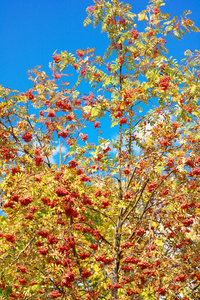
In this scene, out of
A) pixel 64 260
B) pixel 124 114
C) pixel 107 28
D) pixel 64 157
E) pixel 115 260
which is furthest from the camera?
pixel 107 28

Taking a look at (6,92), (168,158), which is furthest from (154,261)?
(6,92)

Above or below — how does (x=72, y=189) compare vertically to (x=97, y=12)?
below

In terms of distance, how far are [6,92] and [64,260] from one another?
5486 mm

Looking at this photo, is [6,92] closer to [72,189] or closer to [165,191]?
[72,189]

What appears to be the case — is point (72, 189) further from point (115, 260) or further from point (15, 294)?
point (15, 294)

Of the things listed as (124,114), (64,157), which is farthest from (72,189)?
(124,114)

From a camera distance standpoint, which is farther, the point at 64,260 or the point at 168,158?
the point at 168,158

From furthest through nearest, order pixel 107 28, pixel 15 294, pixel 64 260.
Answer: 1. pixel 107 28
2. pixel 15 294
3. pixel 64 260

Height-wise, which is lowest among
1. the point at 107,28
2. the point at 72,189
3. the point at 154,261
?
the point at 154,261

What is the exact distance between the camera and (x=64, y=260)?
5586 millimetres

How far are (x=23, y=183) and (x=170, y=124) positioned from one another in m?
3.82

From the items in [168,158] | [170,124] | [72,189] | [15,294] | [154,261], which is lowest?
[15,294]

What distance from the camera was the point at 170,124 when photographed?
7410mm

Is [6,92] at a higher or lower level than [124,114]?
higher
